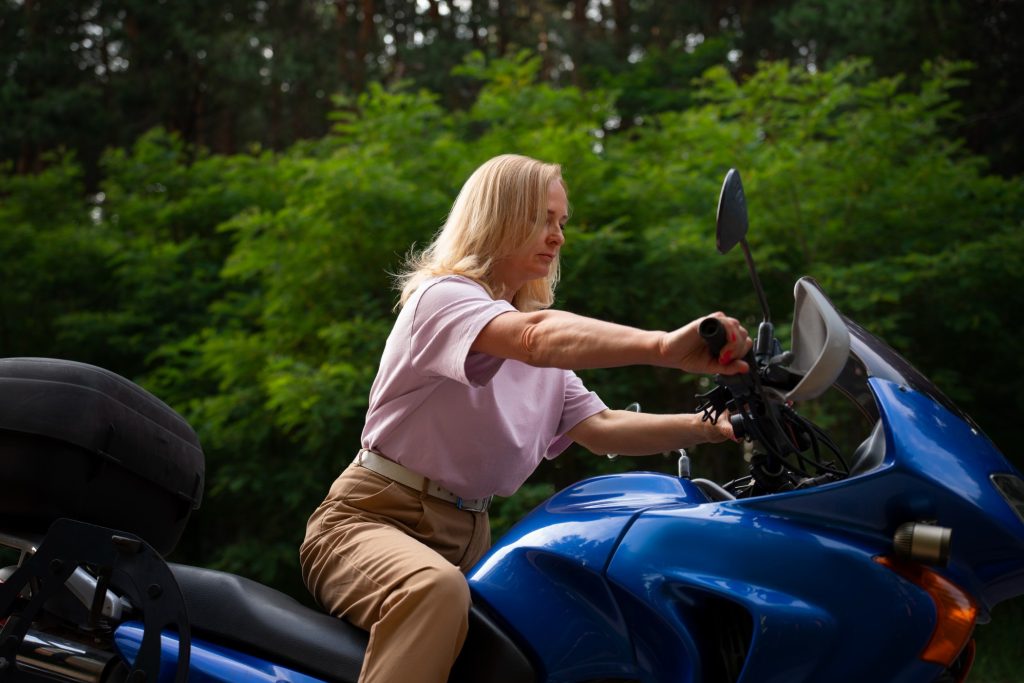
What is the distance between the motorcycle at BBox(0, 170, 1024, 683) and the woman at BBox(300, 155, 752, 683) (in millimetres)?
110

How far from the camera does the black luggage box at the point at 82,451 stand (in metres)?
2.27

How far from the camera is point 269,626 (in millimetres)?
2203

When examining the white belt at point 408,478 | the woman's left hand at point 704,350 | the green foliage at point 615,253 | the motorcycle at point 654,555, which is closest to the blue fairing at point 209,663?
the motorcycle at point 654,555

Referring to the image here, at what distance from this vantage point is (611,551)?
1.89m

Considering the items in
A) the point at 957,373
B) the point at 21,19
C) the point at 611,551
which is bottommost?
the point at 957,373

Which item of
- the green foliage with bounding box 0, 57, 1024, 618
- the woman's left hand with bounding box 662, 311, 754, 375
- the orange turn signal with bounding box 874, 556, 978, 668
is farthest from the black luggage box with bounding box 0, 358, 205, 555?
the green foliage with bounding box 0, 57, 1024, 618

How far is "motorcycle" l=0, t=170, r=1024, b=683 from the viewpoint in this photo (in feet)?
5.62

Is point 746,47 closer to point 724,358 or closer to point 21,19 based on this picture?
point 21,19

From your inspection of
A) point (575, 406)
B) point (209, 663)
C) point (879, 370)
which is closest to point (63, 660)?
point (209, 663)

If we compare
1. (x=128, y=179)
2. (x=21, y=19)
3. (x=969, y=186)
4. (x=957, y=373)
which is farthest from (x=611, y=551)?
(x=21, y=19)

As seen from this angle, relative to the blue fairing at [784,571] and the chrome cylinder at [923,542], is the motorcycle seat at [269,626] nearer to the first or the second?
the blue fairing at [784,571]

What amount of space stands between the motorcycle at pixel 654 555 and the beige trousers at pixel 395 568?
0.23 feet

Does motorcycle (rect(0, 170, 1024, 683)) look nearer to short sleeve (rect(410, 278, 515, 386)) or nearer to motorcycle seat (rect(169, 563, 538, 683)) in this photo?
motorcycle seat (rect(169, 563, 538, 683))

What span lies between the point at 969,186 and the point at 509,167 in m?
5.36
